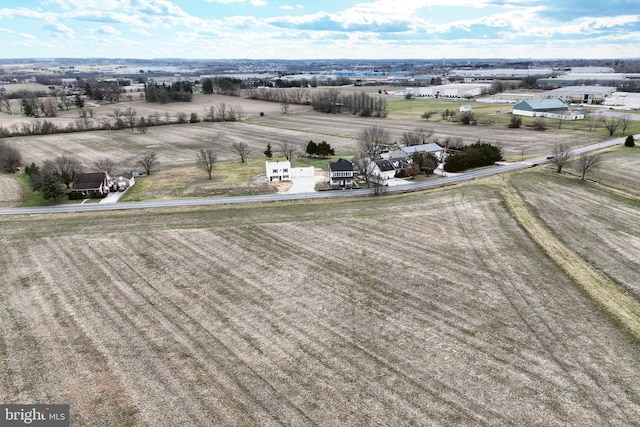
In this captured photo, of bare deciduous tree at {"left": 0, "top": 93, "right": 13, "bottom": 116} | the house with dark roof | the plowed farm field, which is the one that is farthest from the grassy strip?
bare deciduous tree at {"left": 0, "top": 93, "right": 13, "bottom": 116}

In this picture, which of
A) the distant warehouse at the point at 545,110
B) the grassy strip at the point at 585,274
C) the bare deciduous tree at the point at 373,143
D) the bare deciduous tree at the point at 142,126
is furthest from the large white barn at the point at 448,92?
the grassy strip at the point at 585,274

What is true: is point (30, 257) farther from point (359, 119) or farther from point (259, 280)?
point (359, 119)

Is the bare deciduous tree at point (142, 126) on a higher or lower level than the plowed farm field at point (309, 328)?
higher

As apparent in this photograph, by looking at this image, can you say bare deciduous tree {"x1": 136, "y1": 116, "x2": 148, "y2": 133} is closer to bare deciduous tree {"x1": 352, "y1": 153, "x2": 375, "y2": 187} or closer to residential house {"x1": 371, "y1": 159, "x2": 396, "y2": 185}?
bare deciduous tree {"x1": 352, "y1": 153, "x2": 375, "y2": 187}

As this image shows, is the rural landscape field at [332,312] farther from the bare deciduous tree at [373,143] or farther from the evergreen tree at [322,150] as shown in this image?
the evergreen tree at [322,150]

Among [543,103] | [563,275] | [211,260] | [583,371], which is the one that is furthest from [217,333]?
[543,103]

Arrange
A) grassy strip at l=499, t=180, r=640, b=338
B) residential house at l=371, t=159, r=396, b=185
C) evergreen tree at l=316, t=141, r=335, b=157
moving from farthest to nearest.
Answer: evergreen tree at l=316, t=141, r=335, b=157, residential house at l=371, t=159, r=396, b=185, grassy strip at l=499, t=180, r=640, b=338

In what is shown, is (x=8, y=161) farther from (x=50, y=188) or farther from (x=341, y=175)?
(x=341, y=175)
